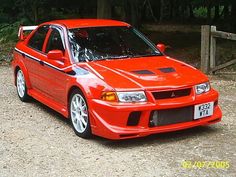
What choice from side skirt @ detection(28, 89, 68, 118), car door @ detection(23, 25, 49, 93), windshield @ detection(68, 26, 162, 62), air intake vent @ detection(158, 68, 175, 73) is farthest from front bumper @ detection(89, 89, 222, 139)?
car door @ detection(23, 25, 49, 93)

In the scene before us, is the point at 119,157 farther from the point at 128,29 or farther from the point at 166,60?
the point at 128,29

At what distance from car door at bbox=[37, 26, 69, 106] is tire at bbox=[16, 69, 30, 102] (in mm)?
983

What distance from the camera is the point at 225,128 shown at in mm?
6441

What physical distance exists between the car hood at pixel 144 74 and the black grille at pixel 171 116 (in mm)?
295

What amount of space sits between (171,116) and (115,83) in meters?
0.80

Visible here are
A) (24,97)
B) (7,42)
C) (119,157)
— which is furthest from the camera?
(7,42)

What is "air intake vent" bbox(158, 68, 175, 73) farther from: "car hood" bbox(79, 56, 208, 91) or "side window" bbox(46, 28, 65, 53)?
"side window" bbox(46, 28, 65, 53)

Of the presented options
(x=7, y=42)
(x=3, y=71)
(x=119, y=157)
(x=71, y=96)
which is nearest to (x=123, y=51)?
(x=71, y=96)

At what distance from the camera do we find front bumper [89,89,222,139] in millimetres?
5516

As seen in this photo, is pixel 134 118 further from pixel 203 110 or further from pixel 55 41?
pixel 55 41

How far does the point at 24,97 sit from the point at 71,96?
2.22 m

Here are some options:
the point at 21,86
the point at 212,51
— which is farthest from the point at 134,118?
the point at 212,51

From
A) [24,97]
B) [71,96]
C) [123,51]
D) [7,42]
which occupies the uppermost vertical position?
[123,51]

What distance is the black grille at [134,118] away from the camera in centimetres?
553
